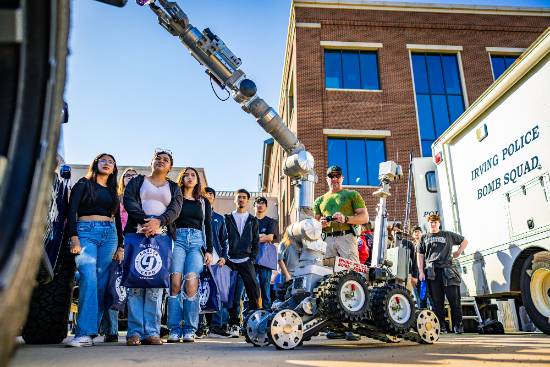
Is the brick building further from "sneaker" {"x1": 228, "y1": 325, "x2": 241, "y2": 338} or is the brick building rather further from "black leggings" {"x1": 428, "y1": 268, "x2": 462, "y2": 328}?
"sneaker" {"x1": 228, "y1": 325, "x2": 241, "y2": 338}

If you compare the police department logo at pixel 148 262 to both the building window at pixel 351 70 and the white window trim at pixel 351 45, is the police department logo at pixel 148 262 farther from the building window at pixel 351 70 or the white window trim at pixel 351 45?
the white window trim at pixel 351 45

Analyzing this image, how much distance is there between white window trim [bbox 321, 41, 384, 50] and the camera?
17.0 meters

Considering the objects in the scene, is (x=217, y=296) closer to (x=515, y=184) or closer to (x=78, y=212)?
(x=78, y=212)

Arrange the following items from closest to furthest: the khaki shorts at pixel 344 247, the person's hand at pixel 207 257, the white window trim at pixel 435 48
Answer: the khaki shorts at pixel 344 247 < the person's hand at pixel 207 257 < the white window trim at pixel 435 48

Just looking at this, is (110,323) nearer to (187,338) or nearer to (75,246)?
(187,338)

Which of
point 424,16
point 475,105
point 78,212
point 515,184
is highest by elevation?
point 424,16

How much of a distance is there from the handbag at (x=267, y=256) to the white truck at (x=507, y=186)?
2662 mm

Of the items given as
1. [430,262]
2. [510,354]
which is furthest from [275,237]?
[510,354]

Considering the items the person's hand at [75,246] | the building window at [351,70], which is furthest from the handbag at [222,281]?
the building window at [351,70]

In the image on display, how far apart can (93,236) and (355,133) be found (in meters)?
13.0

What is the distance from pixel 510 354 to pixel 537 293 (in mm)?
2706

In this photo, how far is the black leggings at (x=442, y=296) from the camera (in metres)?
6.38

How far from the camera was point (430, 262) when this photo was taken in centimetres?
667

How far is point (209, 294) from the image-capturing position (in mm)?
5871
